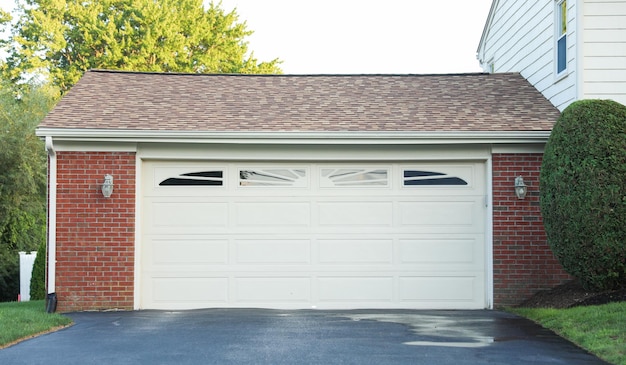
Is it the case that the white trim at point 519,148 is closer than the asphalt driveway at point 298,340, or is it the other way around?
the asphalt driveway at point 298,340

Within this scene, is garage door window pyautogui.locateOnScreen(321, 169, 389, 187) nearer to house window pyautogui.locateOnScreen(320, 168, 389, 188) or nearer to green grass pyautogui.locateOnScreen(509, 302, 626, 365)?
house window pyautogui.locateOnScreen(320, 168, 389, 188)

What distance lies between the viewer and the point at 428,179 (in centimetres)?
1270

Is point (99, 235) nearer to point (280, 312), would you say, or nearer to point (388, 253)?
point (280, 312)

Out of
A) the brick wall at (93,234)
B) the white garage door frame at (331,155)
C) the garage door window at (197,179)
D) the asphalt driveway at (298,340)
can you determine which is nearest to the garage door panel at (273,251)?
the garage door window at (197,179)

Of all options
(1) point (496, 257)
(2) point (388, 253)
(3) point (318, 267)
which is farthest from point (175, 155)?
(1) point (496, 257)

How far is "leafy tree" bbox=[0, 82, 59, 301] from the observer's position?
2380 cm

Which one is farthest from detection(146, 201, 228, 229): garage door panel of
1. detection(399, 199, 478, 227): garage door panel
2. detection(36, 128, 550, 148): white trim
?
detection(399, 199, 478, 227): garage door panel

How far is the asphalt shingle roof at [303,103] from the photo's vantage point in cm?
1260

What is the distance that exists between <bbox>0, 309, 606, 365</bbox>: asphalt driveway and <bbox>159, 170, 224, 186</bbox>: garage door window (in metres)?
2.02

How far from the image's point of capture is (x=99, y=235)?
12.2 metres

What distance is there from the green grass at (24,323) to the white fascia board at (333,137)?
2.53m

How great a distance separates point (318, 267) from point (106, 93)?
15.6 ft

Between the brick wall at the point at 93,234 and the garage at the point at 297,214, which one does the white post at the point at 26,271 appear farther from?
the brick wall at the point at 93,234

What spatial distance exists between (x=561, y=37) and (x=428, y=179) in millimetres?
3086
